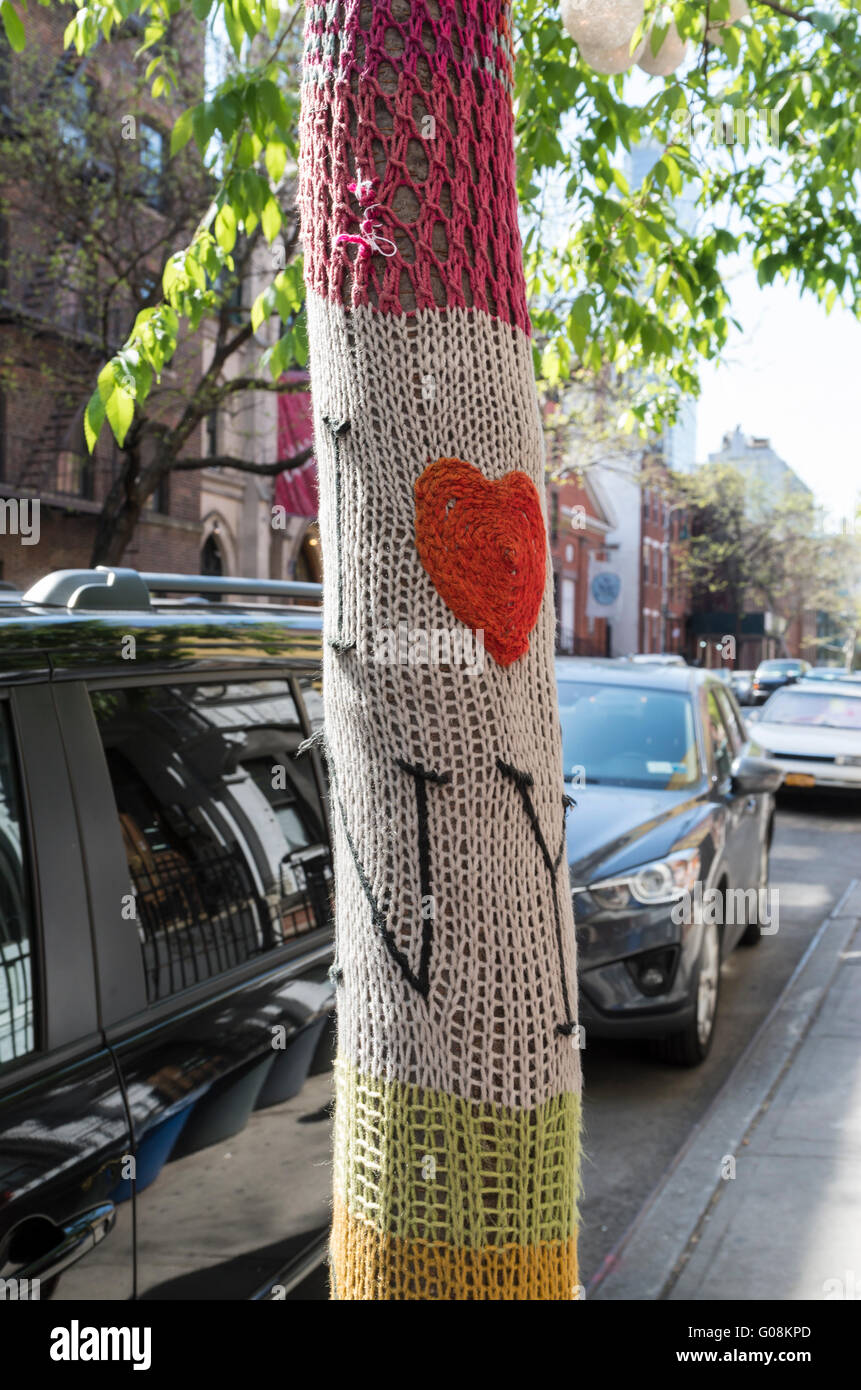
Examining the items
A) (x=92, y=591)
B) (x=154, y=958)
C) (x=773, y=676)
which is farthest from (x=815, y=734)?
(x=773, y=676)

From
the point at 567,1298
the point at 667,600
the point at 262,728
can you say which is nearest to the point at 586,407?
the point at 262,728

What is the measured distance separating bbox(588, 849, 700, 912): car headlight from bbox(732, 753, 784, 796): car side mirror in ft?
4.34

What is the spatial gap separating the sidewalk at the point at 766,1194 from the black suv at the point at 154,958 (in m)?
1.67

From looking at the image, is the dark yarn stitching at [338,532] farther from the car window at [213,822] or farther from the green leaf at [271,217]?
the green leaf at [271,217]

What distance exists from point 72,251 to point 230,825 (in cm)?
1758

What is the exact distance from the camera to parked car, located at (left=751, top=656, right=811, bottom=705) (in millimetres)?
31028

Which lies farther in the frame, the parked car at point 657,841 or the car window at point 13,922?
the parked car at point 657,841

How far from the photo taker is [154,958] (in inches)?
89.8

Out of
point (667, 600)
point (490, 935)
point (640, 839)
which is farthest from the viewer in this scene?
point (667, 600)

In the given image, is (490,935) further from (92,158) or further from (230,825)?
(92,158)

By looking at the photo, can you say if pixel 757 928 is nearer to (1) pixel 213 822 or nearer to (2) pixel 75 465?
(1) pixel 213 822

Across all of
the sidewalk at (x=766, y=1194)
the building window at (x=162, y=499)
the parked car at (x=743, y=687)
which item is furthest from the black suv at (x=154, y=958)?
the parked car at (x=743, y=687)

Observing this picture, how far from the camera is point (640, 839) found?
231 inches

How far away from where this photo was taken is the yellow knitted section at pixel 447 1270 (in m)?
1.46
